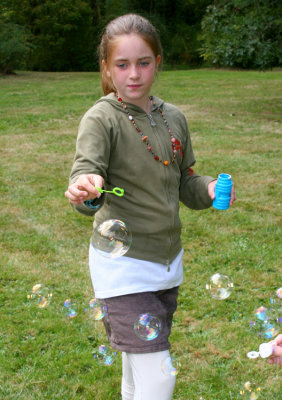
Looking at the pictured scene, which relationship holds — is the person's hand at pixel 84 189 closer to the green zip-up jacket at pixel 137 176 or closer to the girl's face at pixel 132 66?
the green zip-up jacket at pixel 137 176

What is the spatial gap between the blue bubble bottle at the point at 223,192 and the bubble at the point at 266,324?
3.03 feet

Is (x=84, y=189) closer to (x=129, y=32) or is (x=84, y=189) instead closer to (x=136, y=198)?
(x=136, y=198)

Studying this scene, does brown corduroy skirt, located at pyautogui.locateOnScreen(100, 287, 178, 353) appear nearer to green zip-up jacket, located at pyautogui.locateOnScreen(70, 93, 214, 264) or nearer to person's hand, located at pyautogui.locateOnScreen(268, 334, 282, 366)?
green zip-up jacket, located at pyautogui.locateOnScreen(70, 93, 214, 264)

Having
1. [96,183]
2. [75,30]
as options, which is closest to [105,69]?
[96,183]

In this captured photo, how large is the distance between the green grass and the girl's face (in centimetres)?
79

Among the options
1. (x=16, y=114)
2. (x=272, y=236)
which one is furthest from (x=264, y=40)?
(x=272, y=236)

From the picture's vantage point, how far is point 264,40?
10500 millimetres

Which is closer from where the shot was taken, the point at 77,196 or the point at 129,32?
the point at 77,196

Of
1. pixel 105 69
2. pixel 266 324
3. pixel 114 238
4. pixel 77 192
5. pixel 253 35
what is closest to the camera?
pixel 77 192

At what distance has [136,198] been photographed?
1752mm

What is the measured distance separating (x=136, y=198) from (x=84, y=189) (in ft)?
1.16

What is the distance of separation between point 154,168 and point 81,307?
1.77 meters

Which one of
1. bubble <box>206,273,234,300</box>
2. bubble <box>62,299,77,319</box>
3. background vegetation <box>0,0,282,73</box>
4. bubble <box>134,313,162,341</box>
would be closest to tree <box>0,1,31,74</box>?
background vegetation <box>0,0,282,73</box>

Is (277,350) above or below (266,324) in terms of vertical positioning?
above
